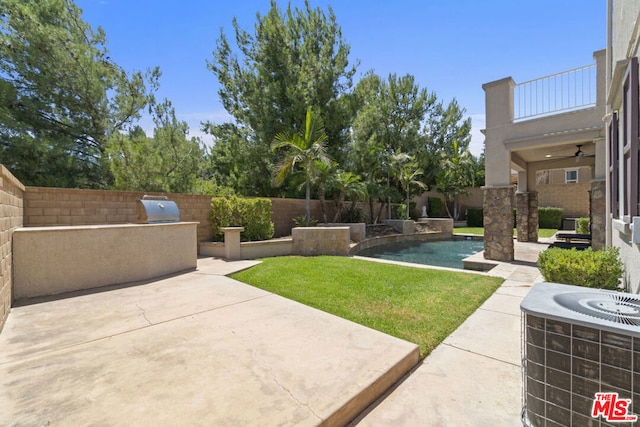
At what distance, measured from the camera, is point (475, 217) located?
22578 mm

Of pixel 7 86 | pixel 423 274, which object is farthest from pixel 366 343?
pixel 7 86

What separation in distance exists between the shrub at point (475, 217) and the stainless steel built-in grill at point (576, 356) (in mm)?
23103

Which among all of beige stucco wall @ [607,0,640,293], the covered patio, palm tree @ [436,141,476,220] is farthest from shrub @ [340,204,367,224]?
palm tree @ [436,141,476,220]

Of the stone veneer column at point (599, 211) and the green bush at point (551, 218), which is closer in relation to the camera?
the stone veneer column at point (599, 211)

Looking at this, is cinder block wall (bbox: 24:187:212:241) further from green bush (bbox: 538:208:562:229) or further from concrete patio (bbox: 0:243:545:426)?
green bush (bbox: 538:208:562:229)

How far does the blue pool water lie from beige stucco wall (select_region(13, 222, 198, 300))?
8.10m

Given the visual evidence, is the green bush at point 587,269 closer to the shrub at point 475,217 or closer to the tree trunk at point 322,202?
the tree trunk at point 322,202

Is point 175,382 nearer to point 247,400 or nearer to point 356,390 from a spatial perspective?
point 247,400

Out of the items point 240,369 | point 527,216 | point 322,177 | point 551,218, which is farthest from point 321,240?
point 551,218

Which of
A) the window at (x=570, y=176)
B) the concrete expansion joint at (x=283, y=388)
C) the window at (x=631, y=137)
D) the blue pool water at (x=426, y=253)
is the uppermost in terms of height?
the window at (x=570, y=176)

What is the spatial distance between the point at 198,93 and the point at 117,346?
1209 cm

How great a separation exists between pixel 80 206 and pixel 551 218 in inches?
960

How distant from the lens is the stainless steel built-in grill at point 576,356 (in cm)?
141

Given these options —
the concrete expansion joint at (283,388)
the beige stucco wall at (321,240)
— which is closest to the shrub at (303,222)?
the beige stucco wall at (321,240)
